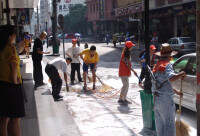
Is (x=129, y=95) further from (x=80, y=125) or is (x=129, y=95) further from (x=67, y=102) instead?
(x=80, y=125)

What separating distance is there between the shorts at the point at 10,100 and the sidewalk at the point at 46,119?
4.50 ft

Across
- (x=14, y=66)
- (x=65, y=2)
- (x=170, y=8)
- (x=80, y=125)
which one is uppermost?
(x=65, y=2)

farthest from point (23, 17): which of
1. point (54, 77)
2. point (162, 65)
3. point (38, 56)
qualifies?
point (162, 65)

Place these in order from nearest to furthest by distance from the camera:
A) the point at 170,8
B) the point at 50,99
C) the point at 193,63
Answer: the point at 193,63 → the point at 50,99 → the point at 170,8

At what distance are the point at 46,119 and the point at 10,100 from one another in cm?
239

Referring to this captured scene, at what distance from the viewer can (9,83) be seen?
478 centimetres

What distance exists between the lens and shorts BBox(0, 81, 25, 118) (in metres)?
4.77

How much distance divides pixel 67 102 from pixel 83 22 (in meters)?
76.8

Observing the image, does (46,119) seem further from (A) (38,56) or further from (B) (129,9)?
(B) (129,9)

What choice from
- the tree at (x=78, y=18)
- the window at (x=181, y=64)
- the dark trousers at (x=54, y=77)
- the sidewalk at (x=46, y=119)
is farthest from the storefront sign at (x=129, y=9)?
the tree at (x=78, y=18)

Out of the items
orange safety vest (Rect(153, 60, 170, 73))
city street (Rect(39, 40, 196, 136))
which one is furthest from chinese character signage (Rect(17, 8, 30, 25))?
orange safety vest (Rect(153, 60, 170, 73))

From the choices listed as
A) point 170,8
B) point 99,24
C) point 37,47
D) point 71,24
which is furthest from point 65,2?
point 37,47

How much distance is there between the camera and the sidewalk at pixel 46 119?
20.5 ft

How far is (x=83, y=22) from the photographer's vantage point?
84.9 metres
